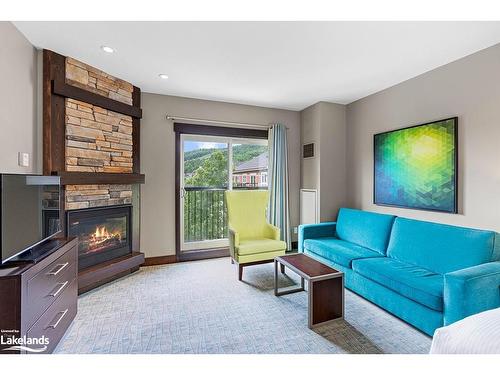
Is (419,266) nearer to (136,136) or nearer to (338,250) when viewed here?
(338,250)

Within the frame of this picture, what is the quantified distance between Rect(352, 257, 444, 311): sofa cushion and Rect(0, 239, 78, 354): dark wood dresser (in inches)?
102

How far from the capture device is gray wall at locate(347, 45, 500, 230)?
2162 mm

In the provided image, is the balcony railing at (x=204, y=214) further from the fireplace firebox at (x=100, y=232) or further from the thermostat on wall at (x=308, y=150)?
the thermostat on wall at (x=308, y=150)

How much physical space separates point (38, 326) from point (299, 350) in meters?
1.70

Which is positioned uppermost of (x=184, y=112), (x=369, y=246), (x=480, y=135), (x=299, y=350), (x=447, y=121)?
(x=184, y=112)

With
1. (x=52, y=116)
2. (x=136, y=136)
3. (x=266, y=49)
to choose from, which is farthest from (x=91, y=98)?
(x=266, y=49)

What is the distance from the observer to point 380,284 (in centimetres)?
226

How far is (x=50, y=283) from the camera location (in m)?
1.63

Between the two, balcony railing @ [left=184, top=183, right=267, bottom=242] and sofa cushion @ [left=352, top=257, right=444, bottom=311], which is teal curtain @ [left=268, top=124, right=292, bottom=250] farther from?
sofa cushion @ [left=352, top=257, right=444, bottom=311]

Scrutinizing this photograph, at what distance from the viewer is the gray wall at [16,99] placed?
6.28 ft

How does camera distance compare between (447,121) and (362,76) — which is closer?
(447,121)

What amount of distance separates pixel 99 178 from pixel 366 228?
10.6ft
